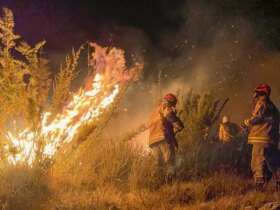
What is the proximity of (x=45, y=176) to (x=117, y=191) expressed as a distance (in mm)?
1107

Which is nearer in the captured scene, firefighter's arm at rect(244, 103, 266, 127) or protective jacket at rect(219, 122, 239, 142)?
firefighter's arm at rect(244, 103, 266, 127)

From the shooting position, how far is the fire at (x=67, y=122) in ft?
26.0

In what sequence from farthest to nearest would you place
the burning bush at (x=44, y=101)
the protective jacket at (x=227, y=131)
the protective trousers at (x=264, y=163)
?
the protective jacket at (x=227, y=131) → the protective trousers at (x=264, y=163) → the burning bush at (x=44, y=101)

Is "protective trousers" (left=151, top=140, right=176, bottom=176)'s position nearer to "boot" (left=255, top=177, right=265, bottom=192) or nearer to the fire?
the fire

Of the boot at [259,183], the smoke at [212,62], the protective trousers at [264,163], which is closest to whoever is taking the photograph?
the boot at [259,183]

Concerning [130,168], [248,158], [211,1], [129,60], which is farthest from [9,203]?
[211,1]

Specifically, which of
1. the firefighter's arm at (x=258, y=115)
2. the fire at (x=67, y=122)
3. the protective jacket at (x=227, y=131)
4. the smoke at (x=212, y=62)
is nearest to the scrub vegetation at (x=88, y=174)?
the fire at (x=67, y=122)

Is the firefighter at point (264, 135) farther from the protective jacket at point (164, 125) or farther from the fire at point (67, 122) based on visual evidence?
the fire at point (67, 122)

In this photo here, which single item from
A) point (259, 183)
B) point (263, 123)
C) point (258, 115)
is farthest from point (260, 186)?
point (258, 115)

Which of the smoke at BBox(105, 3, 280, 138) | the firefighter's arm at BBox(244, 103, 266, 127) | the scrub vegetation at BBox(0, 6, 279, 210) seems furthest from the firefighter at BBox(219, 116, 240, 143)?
the smoke at BBox(105, 3, 280, 138)

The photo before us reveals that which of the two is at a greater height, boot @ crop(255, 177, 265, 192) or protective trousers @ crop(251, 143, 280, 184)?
protective trousers @ crop(251, 143, 280, 184)

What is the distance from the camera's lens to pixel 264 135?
370 inches

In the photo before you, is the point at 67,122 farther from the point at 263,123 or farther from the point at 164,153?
the point at 263,123

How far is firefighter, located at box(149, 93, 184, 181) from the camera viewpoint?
943 cm
